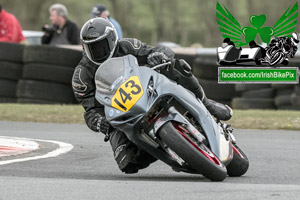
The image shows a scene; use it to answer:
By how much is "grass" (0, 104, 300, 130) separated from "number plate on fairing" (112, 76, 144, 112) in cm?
637

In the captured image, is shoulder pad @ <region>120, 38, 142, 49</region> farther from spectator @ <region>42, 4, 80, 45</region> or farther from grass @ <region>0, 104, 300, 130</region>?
spectator @ <region>42, 4, 80, 45</region>

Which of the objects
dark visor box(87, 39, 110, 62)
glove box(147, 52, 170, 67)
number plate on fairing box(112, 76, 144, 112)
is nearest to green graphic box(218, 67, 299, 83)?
dark visor box(87, 39, 110, 62)

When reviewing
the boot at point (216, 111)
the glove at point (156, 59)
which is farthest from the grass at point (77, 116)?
the glove at point (156, 59)

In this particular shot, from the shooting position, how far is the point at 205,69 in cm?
1521

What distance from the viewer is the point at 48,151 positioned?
9734 mm

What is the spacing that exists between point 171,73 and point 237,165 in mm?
994

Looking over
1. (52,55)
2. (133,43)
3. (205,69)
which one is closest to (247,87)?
(205,69)

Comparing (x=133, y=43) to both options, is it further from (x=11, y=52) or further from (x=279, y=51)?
(x=11, y=52)

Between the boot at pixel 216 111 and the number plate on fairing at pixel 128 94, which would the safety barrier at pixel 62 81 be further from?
the number plate on fairing at pixel 128 94

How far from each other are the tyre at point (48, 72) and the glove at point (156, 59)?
813 centimetres

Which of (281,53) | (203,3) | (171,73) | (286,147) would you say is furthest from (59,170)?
(203,3)

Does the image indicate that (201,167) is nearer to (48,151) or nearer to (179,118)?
(179,118)

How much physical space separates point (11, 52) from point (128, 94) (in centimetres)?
928

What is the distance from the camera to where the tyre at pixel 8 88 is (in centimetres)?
1585
